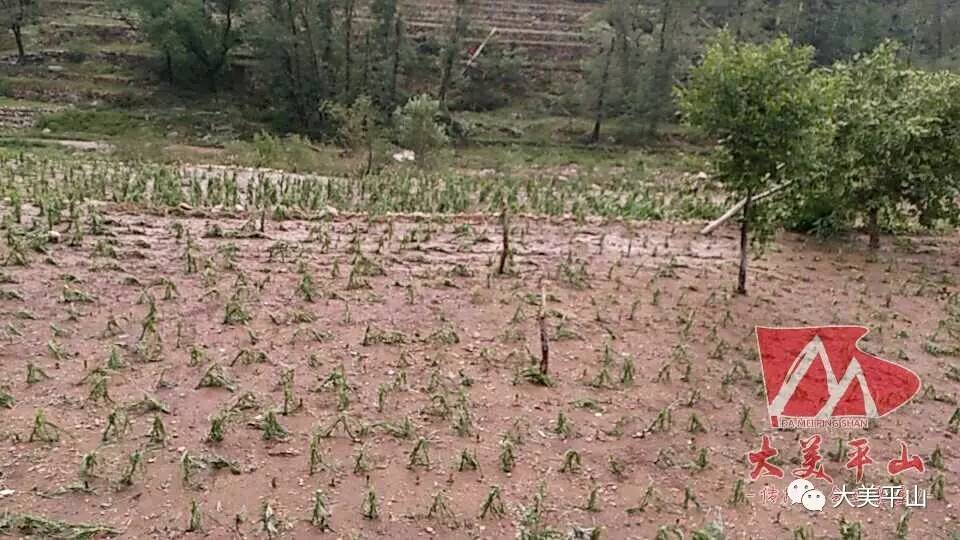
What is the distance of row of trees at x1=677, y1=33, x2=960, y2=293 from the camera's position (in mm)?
8836

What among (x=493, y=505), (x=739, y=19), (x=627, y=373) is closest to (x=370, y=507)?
(x=493, y=505)

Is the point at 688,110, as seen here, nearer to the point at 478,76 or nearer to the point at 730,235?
the point at 730,235

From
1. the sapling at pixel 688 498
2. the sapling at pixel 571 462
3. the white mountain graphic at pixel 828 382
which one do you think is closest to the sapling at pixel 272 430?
the sapling at pixel 571 462

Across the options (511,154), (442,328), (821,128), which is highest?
(821,128)

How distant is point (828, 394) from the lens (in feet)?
24.9

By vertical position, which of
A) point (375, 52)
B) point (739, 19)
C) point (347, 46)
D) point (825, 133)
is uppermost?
point (739, 19)

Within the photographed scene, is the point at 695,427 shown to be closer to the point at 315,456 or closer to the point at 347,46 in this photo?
the point at 315,456

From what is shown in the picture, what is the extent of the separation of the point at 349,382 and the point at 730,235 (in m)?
8.01

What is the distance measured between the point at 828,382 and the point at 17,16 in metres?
35.2

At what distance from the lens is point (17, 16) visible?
109ft

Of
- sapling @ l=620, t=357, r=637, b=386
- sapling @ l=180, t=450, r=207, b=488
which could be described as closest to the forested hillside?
sapling @ l=620, t=357, r=637, b=386

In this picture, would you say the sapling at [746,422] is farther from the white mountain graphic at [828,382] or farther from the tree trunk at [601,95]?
the tree trunk at [601,95]

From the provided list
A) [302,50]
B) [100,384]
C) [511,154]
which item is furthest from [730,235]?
[302,50]

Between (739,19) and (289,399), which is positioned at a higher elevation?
(739,19)
